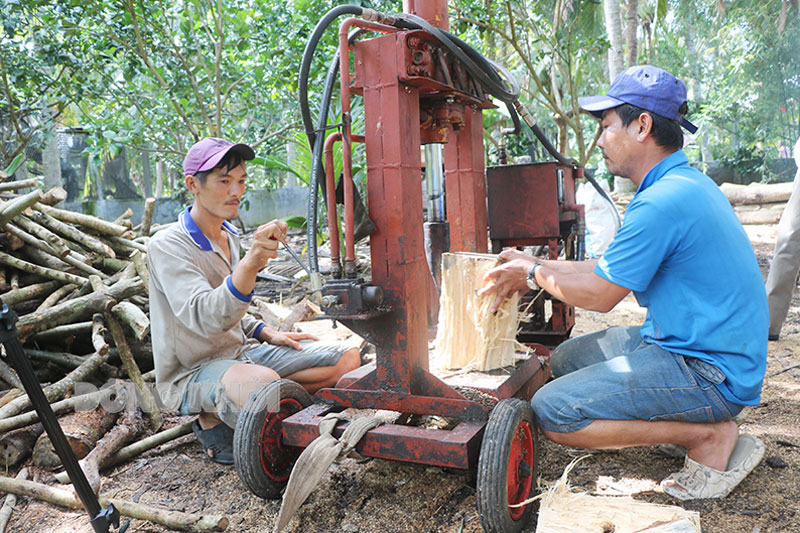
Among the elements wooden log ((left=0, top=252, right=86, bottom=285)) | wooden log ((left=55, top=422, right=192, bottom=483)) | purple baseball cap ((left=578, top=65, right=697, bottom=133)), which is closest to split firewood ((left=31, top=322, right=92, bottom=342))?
wooden log ((left=0, top=252, right=86, bottom=285))

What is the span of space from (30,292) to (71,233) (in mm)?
706

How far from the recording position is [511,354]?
2.84 m

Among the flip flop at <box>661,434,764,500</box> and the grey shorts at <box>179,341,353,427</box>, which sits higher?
the grey shorts at <box>179,341,353,427</box>

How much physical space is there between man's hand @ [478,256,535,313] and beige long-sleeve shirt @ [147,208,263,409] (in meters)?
1.06

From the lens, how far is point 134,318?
135 inches

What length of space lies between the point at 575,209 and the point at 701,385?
1.95 m

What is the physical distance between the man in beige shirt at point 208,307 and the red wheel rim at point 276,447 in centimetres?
24

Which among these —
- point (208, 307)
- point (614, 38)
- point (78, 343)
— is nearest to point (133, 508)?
point (208, 307)

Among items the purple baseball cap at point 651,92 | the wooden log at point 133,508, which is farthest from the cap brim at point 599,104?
the wooden log at point 133,508

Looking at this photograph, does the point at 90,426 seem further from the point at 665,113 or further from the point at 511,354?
the point at 665,113

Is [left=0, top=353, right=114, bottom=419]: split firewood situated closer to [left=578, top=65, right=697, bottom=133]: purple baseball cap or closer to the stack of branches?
the stack of branches

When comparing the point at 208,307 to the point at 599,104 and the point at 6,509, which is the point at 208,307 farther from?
the point at 599,104

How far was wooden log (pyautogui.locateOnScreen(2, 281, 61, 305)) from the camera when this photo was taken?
3926mm

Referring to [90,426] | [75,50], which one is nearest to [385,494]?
[90,426]
